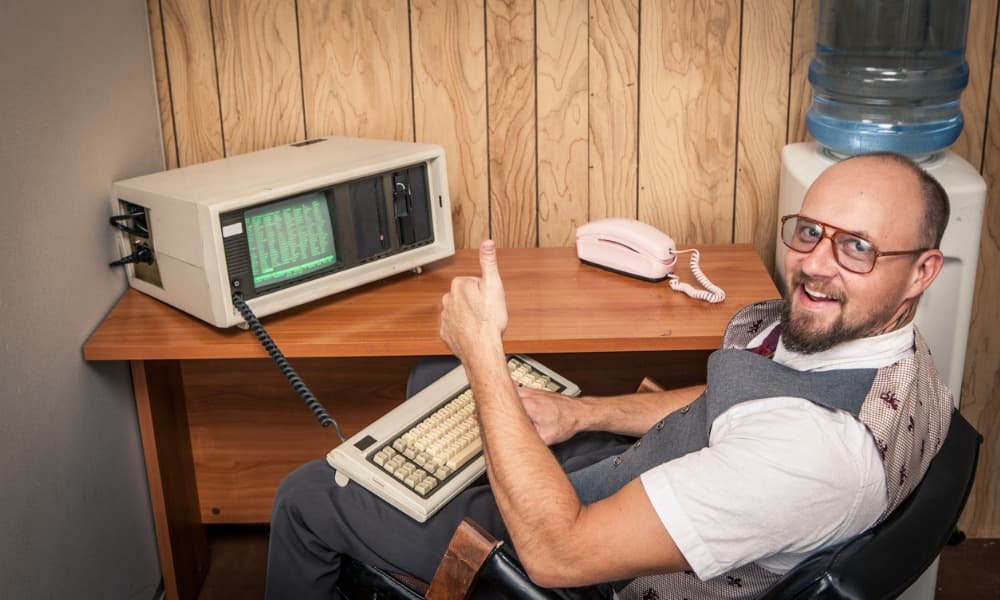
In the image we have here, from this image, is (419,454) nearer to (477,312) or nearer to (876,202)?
(477,312)

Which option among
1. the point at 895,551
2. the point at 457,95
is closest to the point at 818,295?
the point at 895,551

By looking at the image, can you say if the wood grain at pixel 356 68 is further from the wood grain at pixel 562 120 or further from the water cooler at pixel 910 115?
the water cooler at pixel 910 115

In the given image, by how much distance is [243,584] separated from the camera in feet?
8.38

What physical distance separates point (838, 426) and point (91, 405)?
1.42 meters

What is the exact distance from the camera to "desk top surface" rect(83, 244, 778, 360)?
6.58ft

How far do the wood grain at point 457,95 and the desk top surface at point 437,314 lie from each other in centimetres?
24

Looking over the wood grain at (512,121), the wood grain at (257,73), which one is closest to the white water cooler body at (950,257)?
the wood grain at (512,121)

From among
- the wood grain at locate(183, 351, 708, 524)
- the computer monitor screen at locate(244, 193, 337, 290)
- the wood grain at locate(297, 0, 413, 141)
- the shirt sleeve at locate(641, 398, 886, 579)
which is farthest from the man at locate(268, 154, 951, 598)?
the wood grain at locate(297, 0, 413, 141)

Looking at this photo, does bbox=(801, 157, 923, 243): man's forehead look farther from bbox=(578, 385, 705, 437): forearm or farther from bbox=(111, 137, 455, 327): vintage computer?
bbox=(111, 137, 455, 327): vintage computer

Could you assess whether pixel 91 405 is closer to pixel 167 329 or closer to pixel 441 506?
pixel 167 329

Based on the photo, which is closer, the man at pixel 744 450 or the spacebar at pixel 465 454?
the man at pixel 744 450

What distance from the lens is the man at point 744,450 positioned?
1.34 metres

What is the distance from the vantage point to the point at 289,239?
2.07 m

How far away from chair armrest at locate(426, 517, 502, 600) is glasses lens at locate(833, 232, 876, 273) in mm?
644
